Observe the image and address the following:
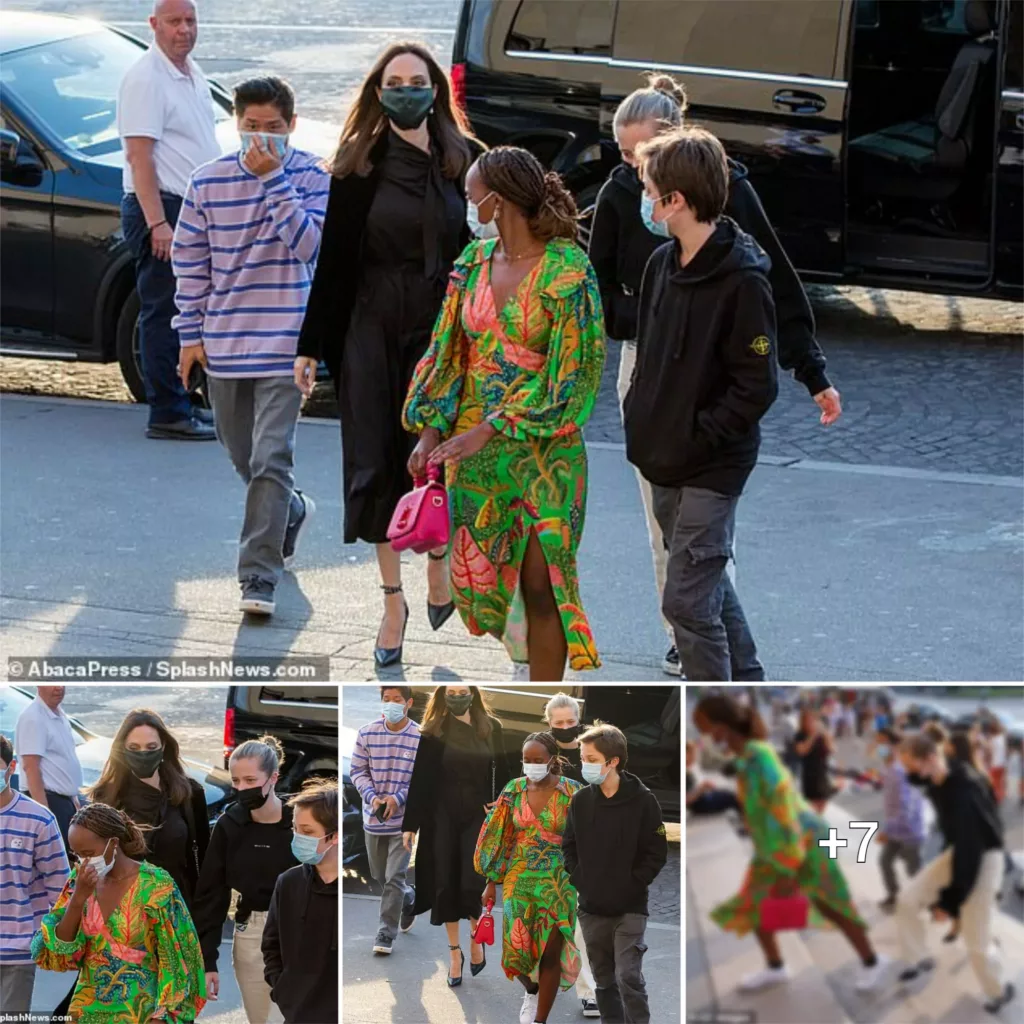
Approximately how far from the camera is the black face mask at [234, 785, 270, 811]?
392 cm

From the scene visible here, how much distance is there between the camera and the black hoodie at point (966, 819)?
363cm

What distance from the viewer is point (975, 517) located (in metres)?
7.77

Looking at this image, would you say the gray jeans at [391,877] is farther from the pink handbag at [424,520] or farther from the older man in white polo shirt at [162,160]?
the older man in white polo shirt at [162,160]

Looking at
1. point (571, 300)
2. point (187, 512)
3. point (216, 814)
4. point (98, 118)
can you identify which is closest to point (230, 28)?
point (98, 118)

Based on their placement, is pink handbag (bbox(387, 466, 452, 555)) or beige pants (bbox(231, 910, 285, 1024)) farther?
pink handbag (bbox(387, 466, 452, 555))

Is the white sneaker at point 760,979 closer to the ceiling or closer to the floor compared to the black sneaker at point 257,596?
closer to the ceiling

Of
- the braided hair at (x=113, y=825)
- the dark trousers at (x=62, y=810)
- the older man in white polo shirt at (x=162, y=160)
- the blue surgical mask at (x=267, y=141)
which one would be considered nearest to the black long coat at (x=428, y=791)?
the braided hair at (x=113, y=825)

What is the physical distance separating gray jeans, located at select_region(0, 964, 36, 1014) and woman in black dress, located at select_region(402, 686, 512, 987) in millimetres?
725

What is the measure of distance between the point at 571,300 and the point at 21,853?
2198 millimetres

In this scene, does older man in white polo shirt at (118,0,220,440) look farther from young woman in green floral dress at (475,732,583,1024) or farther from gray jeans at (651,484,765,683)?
young woman in green floral dress at (475,732,583,1024)

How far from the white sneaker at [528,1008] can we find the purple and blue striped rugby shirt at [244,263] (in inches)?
127

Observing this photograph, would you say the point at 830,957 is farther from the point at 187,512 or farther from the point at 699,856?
the point at 187,512

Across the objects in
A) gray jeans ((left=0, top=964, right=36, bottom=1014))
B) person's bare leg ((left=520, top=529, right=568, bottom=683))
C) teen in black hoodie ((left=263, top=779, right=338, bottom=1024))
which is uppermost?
teen in black hoodie ((left=263, top=779, right=338, bottom=1024))

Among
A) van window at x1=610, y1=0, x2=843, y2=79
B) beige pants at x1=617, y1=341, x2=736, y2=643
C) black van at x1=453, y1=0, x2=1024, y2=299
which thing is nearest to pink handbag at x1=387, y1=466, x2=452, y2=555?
beige pants at x1=617, y1=341, x2=736, y2=643
